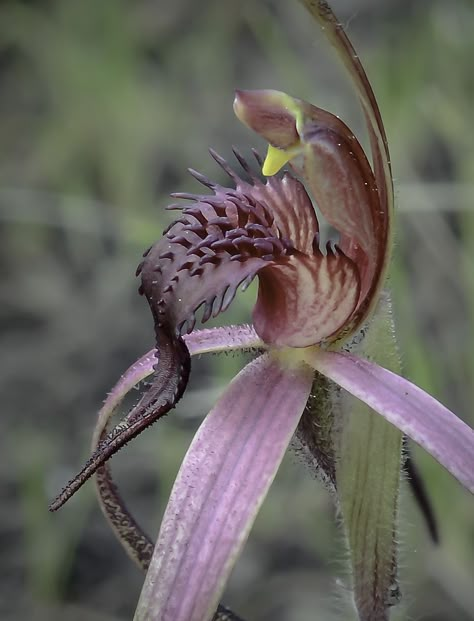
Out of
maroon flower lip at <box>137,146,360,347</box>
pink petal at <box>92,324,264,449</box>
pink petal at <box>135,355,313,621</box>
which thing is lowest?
pink petal at <box>135,355,313,621</box>

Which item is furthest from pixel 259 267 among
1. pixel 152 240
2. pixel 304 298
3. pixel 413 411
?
pixel 152 240

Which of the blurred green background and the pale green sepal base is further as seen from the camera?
the blurred green background

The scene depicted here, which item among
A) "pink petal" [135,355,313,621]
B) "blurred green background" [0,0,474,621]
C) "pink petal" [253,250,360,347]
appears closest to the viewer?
"pink petal" [135,355,313,621]

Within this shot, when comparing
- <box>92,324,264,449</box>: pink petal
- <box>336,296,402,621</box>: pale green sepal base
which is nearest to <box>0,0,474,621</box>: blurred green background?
<box>336,296,402,621</box>: pale green sepal base

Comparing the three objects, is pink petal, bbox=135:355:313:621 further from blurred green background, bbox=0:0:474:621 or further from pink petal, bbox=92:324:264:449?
blurred green background, bbox=0:0:474:621

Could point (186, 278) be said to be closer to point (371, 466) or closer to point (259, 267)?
point (259, 267)

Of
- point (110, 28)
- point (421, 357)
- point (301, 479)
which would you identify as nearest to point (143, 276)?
point (421, 357)

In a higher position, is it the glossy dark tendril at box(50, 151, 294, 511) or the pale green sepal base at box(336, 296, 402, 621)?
the glossy dark tendril at box(50, 151, 294, 511)

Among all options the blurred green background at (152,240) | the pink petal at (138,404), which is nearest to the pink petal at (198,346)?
the pink petal at (138,404)

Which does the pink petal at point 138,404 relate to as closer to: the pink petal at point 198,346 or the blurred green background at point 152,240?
the pink petal at point 198,346
